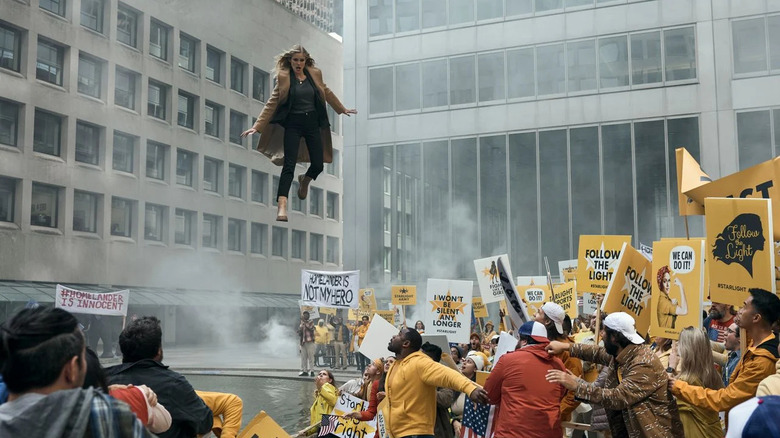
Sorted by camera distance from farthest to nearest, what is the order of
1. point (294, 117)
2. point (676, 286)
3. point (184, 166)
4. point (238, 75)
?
point (238, 75), point (184, 166), point (294, 117), point (676, 286)

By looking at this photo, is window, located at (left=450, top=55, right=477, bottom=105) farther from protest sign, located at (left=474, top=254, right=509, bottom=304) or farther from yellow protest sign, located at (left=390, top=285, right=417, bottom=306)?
protest sign, located at (left=474, top=254, right=509, bottom=304)

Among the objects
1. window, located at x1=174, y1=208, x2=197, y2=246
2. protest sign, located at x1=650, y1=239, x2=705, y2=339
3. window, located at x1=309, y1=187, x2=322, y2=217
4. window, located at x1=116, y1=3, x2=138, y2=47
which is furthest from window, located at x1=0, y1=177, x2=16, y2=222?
protest sign, located at x1=650, y1=239, x2=705, y2=339

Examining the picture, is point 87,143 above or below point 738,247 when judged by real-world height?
above

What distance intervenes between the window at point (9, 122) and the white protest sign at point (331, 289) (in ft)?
66.1

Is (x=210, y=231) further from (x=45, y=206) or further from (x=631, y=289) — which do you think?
(x=631, y=289)

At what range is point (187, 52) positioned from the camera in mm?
44938

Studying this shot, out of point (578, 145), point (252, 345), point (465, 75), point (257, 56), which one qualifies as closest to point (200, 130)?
point (257, 56)

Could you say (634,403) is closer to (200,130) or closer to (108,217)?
(108,217)

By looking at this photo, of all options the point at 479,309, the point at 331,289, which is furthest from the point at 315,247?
the point at 331,289

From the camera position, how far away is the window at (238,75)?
4916 centimetres

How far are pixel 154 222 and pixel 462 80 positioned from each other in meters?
16.8

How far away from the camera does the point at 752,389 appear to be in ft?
16.5

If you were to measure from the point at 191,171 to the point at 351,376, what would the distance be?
24514 millimetres

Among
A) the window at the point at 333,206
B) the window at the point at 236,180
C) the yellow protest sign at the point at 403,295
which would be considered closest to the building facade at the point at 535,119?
the yellow protest sign at the point at 403,295
